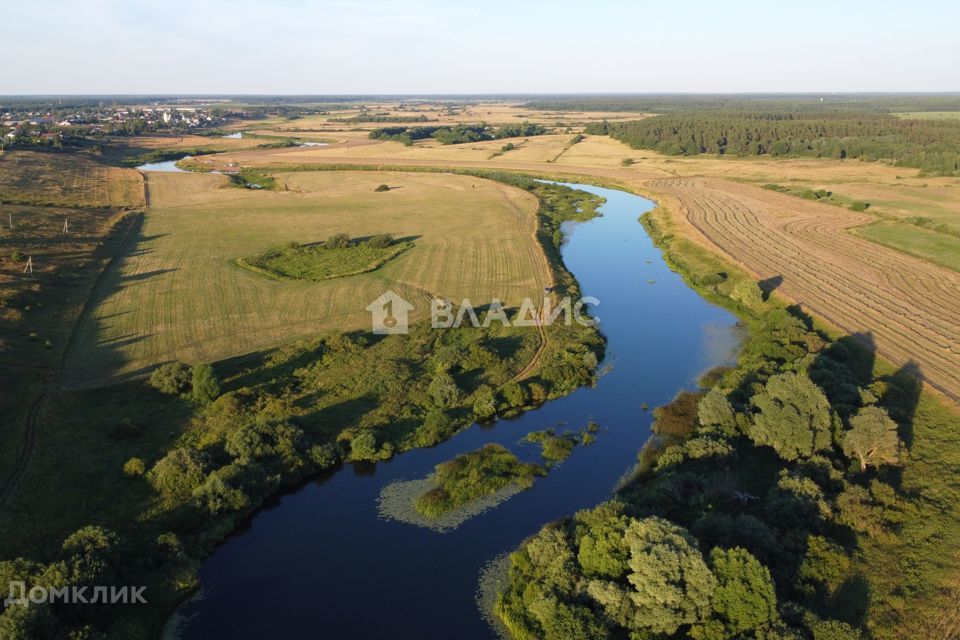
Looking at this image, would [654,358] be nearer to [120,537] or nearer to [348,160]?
[120,537]

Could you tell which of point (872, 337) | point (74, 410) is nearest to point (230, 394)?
point (74, 410)

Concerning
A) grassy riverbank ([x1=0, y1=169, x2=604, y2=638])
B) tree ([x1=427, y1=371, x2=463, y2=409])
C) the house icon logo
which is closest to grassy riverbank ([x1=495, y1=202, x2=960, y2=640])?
grassy riverbank ([x1=0, y1=169, x2=604, y2=638])

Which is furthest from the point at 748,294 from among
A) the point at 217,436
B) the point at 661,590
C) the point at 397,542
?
the point at 217,436

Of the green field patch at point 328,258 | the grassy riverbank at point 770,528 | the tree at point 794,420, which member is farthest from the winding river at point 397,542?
the green field patch at point 328,258

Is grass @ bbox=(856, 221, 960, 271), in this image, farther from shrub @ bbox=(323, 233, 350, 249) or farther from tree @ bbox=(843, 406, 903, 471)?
shrub @ bbox=(323, 233, 350, 249)

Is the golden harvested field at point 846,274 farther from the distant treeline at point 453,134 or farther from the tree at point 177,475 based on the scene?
the distant treeline at point 453,134
